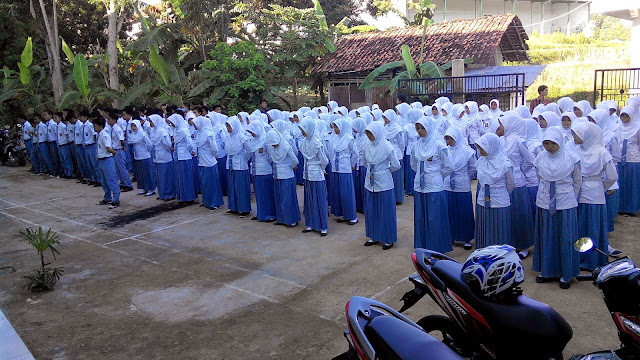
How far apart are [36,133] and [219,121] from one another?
23.5ft

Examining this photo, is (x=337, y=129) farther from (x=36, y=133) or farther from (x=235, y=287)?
(x=36, y=133)

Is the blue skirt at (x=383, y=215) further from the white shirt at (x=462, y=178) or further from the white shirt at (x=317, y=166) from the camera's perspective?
the white shirt at (x=317, y=166)

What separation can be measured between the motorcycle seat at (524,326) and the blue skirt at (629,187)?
5386 mm

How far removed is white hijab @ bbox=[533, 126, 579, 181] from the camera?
4.89 m

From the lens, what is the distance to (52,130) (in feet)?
44.2

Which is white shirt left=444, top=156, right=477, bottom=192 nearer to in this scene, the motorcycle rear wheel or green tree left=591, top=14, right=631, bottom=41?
the motorcycle rear wheel

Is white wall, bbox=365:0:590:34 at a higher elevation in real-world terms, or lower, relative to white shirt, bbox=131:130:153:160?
higher

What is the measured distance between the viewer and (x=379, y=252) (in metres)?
6.38

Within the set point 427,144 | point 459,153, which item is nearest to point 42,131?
point 427,144

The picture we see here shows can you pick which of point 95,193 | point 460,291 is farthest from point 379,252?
point 95,193

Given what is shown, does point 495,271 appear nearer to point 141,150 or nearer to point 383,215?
point 383,215

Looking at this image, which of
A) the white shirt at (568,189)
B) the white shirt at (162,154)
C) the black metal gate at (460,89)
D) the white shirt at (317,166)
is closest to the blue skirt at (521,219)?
the white shirt at (568,189)

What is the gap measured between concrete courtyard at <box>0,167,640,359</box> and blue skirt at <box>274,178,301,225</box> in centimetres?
18

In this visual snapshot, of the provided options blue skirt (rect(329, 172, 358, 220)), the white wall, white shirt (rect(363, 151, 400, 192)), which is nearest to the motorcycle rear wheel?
white shirt (rect(363, 151, 400, 192))
